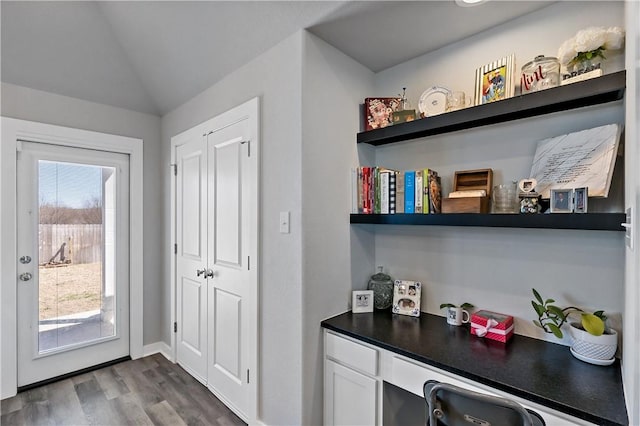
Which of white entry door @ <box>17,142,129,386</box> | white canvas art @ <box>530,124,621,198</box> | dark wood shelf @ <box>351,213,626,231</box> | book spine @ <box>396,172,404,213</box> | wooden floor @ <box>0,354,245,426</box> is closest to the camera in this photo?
dark wood shelf @ <box>351,213,626,231</box>

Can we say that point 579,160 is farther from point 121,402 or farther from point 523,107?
point 121,402

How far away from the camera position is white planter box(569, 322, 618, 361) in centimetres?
126

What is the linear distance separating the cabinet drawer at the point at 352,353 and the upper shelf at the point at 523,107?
122cm

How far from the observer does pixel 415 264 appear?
1970 mm

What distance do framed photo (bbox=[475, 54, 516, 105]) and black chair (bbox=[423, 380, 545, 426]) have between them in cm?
134

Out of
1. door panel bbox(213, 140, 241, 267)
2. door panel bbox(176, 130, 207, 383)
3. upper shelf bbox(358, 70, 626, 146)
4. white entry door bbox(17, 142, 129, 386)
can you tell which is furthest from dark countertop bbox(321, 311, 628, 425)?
white entry door bbox(17, 142, 129, 386)

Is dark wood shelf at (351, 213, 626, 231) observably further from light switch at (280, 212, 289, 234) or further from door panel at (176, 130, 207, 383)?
door panel at (176, 130, 207, 383)

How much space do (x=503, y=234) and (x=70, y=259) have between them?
3398mm

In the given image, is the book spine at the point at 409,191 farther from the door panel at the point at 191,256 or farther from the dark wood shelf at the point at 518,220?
the door panel at the point at 191,256

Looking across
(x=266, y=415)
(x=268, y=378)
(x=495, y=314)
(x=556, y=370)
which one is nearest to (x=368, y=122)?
(x=495, y=314)

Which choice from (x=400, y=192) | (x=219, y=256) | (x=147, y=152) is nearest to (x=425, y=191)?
(x=400, y=192)

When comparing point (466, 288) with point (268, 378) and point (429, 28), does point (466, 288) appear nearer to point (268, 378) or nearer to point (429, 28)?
point (268, 378)

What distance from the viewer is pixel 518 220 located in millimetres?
1384

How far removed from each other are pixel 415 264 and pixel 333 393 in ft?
3.00
